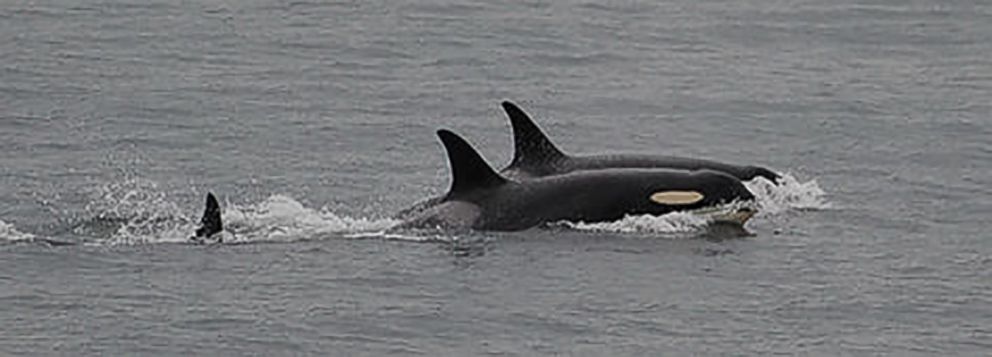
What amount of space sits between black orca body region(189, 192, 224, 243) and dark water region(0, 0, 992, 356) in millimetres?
219

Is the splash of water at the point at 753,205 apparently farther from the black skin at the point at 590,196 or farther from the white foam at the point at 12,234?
the white foam at the point at 12,234

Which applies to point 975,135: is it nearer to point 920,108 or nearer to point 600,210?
point 920,108

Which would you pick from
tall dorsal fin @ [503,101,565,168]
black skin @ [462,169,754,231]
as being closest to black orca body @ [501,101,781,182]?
tall dorsal fin @ [503,101,565,168]

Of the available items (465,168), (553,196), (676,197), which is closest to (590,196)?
(553,196)

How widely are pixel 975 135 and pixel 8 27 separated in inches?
621

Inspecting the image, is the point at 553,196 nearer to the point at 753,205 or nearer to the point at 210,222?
the point at 753,205

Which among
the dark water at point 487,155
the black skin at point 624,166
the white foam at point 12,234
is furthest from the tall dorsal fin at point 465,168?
the white foam at point 12,234

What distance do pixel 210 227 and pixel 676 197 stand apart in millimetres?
4006

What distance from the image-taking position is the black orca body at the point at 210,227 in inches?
957

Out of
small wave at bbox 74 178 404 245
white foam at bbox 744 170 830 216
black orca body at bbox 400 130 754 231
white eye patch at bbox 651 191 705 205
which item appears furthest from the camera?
white foam at bbox 744 170 830 216

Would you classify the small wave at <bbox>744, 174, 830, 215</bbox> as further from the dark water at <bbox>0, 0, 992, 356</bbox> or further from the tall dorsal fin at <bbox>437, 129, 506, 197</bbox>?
the tall dorsal fin at <bbox>437, 129, 506, 197</bbox>

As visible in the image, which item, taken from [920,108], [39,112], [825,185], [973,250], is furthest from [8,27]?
[973,250]

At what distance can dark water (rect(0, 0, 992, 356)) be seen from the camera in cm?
2102

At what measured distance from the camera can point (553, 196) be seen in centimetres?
2498
